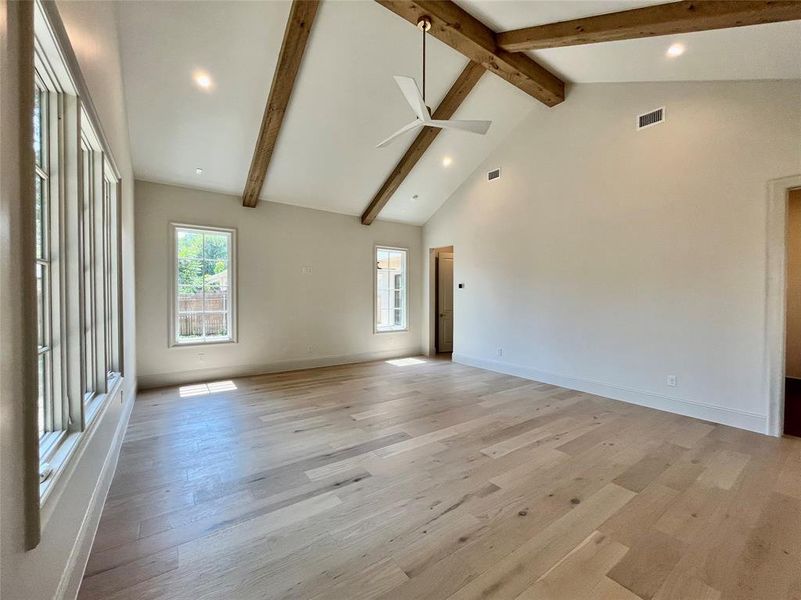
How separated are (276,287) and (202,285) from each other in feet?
3.64

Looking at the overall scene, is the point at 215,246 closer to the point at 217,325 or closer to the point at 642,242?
the point at 217,325

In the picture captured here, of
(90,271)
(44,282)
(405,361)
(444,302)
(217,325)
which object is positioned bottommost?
(405,361)

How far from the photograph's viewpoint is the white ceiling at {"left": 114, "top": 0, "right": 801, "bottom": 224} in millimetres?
3111

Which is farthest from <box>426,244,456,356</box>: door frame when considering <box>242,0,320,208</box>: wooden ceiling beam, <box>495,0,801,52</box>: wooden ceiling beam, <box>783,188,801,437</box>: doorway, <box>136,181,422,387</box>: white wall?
<box>783,188,801,437</box>: doorway

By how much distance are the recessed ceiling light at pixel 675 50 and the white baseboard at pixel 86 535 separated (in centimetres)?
562

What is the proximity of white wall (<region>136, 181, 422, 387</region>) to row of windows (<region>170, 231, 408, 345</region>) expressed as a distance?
12cm

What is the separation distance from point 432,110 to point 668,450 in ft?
15.8

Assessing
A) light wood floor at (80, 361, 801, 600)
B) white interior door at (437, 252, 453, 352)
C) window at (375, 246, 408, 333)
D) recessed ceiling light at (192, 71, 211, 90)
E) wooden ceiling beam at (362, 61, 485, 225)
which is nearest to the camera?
light wood floor at (80, 361, 801, 600)

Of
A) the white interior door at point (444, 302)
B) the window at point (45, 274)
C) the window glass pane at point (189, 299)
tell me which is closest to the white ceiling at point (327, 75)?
the window glass pane at point (189, 299)

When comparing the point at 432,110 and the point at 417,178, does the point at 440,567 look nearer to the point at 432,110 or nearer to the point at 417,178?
the point at 432,110

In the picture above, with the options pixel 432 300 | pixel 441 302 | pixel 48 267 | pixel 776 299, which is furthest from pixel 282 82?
pixel 776 299

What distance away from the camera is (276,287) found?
19.4ft

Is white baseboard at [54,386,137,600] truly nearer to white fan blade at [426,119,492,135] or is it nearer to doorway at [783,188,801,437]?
white fan blade at [426,119,492,135]

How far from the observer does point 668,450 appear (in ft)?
9.74
